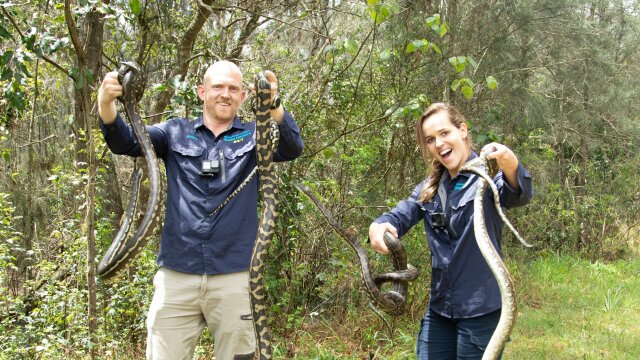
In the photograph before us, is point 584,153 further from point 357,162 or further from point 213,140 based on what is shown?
point 213,140

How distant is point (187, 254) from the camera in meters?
3.17

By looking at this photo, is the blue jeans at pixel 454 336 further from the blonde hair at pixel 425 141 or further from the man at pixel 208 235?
the man at pixel 208 235

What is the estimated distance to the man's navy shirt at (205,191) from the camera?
10.4 ft

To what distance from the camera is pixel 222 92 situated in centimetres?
328

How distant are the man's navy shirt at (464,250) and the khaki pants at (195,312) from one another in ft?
3.24

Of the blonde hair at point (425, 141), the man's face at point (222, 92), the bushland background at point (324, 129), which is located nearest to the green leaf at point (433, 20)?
the bushland background at point (324, 129)

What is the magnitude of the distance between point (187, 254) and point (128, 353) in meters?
3.61

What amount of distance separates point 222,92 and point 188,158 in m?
0.45

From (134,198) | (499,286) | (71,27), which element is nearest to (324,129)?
(71,27)

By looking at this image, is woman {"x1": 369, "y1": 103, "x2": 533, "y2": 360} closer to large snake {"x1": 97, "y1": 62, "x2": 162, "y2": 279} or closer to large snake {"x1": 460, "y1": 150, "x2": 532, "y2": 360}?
large snake {"x1": 460, "y1": 150, "x2": 532, "y2": 360}

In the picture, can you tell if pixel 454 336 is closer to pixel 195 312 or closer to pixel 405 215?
pixel 405 215

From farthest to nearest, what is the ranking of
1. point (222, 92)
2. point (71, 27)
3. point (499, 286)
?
point (71, 27) < point (222, 92) < point (499, 286)

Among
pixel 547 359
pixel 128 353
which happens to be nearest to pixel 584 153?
pixel 547 359

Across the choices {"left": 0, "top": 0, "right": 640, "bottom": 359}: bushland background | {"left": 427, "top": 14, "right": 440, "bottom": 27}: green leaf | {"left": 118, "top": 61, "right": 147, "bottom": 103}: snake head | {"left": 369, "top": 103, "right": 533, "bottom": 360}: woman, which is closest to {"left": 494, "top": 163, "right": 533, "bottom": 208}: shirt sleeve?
{"left": 369, "top": 103, "right": 533, "bottom": 360}: woman
